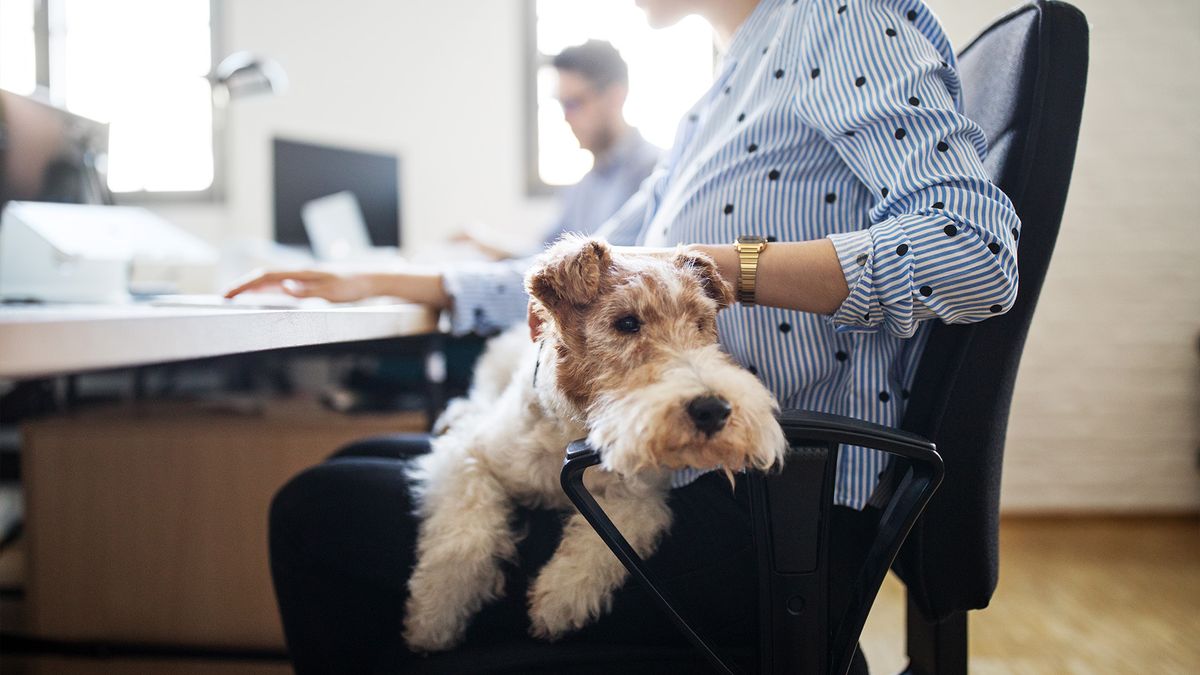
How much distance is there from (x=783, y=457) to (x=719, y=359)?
188 mm

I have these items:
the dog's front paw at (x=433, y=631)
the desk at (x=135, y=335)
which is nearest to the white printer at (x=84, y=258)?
the desk at (x=135, y=335)

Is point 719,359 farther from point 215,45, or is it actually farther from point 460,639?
point 215,45

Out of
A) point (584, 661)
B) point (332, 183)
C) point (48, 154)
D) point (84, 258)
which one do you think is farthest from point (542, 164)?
point (584, 661)

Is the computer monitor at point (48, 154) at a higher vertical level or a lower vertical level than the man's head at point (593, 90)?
lower

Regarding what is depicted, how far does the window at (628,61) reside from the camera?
11.6 ft

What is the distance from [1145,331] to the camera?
8.60 ft

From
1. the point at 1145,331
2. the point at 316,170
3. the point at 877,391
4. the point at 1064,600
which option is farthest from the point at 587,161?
the point at 877,391

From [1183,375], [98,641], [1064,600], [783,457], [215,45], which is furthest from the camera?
[215,45]

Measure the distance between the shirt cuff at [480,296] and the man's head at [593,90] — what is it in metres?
1.55

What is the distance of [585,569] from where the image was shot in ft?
2.60

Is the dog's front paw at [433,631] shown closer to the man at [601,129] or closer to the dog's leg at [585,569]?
the dog's leg at [585,569]

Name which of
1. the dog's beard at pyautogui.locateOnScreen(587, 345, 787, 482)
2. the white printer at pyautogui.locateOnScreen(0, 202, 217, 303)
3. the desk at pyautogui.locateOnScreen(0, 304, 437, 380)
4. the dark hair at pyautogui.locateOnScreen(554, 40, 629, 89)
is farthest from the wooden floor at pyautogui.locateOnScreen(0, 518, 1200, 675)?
the dark hair at pyautogui.locateOnScreen(554, 40, 629, 89)

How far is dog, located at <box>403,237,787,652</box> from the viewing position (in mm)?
653

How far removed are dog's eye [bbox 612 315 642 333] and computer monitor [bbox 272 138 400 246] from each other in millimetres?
2286
